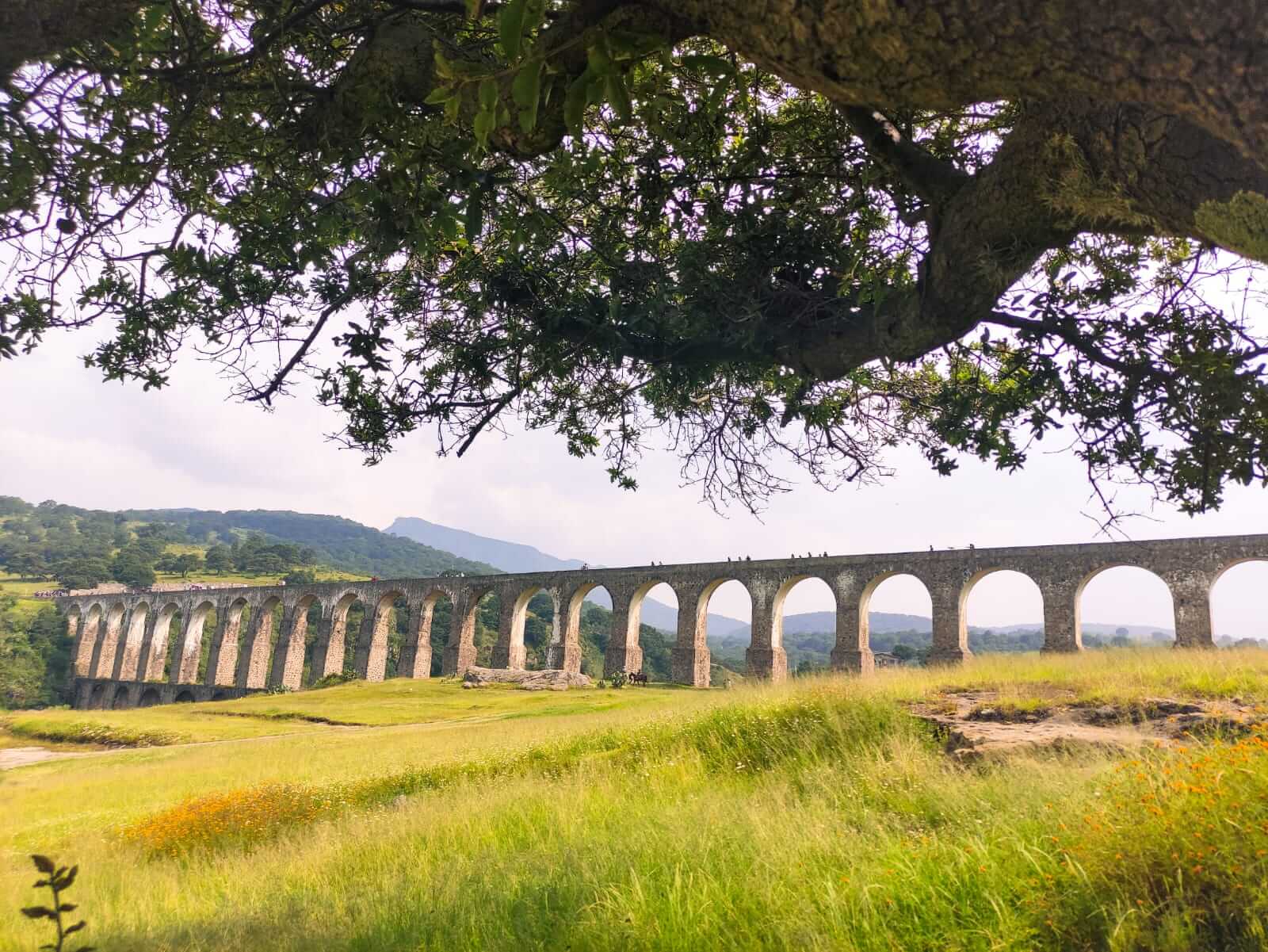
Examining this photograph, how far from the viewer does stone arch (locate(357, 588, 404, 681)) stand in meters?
44.7

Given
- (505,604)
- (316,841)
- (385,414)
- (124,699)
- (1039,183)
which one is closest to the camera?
(1039,183)

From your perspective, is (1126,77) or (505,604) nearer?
(1126,77)

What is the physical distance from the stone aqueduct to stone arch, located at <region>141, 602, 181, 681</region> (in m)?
0.13

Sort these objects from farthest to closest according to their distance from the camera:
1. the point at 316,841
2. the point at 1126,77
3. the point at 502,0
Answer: the point at 316,841, the point at 502,0, the point at 1126,77

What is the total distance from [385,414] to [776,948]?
344 cm

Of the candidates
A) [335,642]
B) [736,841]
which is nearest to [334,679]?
[335,642]

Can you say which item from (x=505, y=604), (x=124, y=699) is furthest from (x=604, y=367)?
(x=124, y=699)

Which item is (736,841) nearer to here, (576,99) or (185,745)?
(576,99)

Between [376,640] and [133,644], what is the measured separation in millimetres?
28402

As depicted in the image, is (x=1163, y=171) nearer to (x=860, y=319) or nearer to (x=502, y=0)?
(x=860, y=319)

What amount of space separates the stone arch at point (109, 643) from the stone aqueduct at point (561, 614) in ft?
0.45

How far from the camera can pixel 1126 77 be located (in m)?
1.37

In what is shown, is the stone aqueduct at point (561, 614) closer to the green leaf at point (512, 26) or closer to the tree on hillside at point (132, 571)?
the tree on hillside at point (132, 571)

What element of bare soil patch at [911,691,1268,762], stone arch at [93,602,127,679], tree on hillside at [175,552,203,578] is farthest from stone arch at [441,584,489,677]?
tree on hillside at [175,552,203,578]
